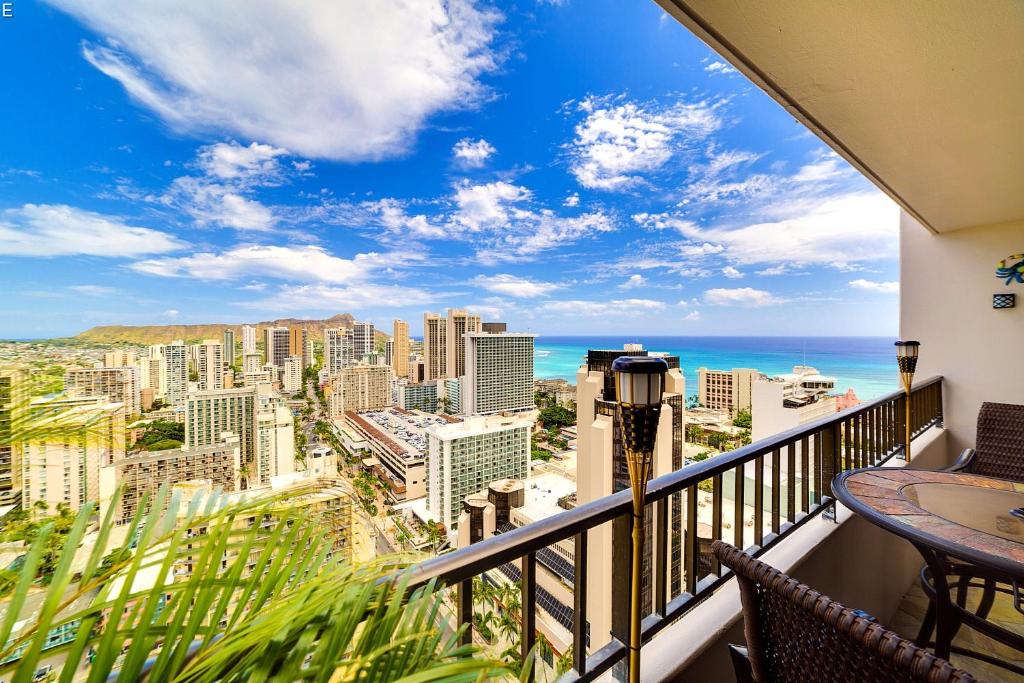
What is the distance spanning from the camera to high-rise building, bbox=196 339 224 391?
4.49 m

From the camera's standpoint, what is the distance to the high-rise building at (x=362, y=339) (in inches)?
444

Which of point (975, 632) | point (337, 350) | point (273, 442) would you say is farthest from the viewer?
point (337, 350)

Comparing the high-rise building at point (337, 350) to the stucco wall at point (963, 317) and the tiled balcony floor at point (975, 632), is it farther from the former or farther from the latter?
the stucco wall at point (963, 317)

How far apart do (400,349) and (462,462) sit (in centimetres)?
699

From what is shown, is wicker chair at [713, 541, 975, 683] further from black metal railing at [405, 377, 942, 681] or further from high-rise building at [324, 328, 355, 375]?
high-rise building at [324, 328, 355, 375]

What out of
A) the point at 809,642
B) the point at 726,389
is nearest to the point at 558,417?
the point at 726,389

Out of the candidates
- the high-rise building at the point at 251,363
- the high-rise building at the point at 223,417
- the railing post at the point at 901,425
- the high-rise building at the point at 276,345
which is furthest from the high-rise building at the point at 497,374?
the railing post at the point at 901,425

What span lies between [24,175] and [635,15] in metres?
10.7

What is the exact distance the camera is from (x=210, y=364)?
193 inches

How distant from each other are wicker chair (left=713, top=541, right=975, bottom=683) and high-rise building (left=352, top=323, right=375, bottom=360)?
442 inches

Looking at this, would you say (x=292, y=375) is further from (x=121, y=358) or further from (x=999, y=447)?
(x=999, y=447)

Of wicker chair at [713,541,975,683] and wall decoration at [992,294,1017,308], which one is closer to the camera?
wicker chair at [713,541,975,683]

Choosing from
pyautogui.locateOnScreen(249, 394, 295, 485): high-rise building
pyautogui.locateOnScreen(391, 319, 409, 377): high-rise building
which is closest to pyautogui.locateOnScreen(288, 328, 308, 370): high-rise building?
pyautogui.locateOnScreen(391, 319, 409, 377): high-rise building

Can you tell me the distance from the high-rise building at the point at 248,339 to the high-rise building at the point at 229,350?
2.02 feet
